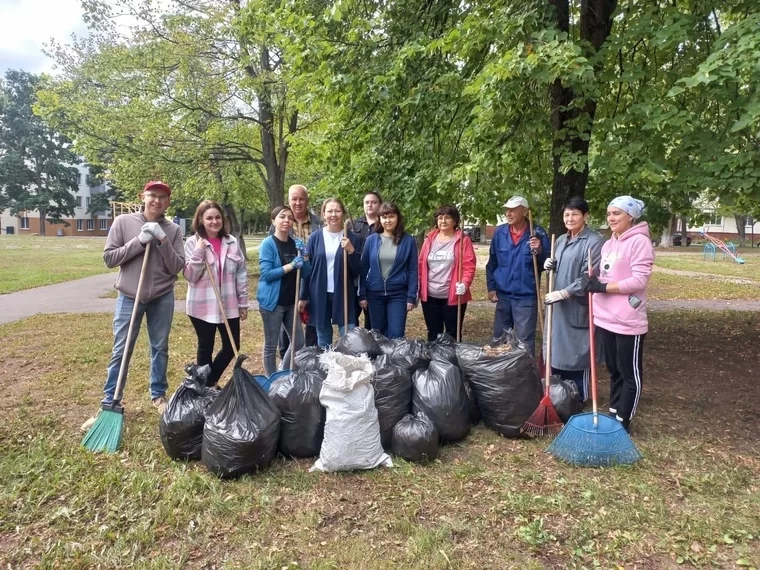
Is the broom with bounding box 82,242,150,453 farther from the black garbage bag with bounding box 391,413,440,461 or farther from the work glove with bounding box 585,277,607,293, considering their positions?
the work glove with bounding box 585,277,607,293

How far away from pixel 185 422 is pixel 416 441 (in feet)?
4.62

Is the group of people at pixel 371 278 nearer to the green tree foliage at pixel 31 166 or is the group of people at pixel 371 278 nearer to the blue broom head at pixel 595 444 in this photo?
the blue broom head at pixel 595 444

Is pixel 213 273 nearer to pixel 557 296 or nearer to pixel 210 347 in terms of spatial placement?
pixel 210 347

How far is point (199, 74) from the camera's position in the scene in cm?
1068

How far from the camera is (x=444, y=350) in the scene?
386 centimetres

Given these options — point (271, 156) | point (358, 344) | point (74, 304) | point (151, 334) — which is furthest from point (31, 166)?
point (358, 344)

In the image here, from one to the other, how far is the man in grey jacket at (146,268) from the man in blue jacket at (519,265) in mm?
2593

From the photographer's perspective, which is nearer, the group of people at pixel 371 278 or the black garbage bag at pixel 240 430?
the black garbage bag at pixel 240 430

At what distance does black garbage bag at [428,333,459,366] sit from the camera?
3744 mm

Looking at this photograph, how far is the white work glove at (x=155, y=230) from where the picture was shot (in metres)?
3.52

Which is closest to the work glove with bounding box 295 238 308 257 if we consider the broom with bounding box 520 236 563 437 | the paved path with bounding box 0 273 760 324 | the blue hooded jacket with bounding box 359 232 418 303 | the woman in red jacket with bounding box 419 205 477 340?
the blue hooded jacket with bounding box 359 232 418 303

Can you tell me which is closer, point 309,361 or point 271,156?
point 309,361

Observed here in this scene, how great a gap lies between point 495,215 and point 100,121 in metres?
9.24

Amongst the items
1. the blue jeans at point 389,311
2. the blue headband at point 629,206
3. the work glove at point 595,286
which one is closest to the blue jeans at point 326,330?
the blue jeans at point 389,311
